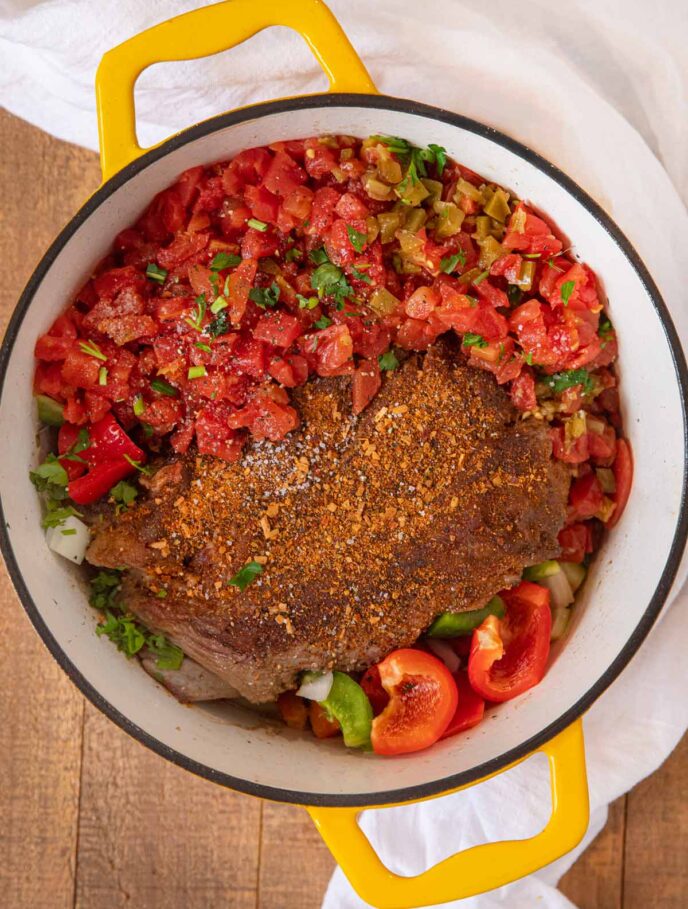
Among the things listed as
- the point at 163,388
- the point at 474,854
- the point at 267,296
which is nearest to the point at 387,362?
the point at 267,296

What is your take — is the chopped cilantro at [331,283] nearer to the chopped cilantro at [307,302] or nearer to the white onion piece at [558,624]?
the chopped cilantro at [307,302]

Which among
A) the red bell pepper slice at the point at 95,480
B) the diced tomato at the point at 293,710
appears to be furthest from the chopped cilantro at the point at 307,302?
the diced tomato at the point at 293,710

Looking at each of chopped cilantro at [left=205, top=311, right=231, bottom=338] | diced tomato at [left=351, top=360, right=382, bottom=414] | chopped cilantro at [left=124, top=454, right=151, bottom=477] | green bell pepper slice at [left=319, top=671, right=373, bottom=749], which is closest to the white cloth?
green bell pepper slice at [left=319, top=671, right=373, bottom=749]

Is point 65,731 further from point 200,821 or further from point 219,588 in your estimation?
point 219,588

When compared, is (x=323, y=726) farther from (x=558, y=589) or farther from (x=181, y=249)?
(x=181, y=249)

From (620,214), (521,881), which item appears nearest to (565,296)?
(620,214)
